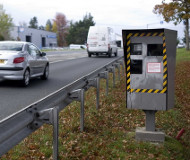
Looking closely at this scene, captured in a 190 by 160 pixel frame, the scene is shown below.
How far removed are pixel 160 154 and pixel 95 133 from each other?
140cm

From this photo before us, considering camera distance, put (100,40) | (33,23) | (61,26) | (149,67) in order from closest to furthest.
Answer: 1. (149,67)
2. (100,40)
3. (61,26)
4. (33,23)

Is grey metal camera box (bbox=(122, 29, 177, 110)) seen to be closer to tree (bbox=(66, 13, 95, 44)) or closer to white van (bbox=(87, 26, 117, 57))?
white van (bbox=(87, 26, 117, 57))

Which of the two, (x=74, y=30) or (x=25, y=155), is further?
(x=74, y=30)

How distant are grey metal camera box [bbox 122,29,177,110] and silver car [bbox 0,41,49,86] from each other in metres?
6.40

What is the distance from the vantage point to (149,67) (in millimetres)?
6043

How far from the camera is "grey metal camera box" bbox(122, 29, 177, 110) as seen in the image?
5.96 metres

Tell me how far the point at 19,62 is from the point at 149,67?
22.1ft

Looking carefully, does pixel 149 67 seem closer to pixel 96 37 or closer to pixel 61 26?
pixel 96 37

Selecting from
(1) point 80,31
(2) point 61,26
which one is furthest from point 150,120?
(2) point 61,26

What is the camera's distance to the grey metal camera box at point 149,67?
19.5 ft

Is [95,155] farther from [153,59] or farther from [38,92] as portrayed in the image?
[38,92]

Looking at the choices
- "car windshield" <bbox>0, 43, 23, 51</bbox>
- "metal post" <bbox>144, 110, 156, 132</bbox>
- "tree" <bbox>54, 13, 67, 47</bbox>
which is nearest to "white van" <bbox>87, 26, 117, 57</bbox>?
"car windshield" <bbox>0, 43, 23, 51</bbox>

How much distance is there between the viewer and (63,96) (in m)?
5.57

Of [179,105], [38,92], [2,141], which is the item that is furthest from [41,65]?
[2,141]
